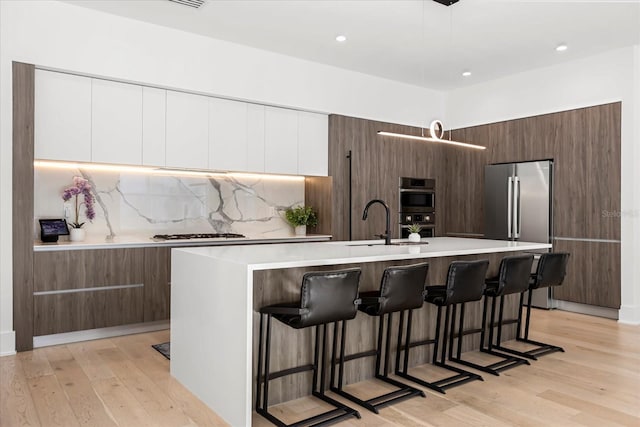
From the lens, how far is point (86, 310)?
4105 millimetres

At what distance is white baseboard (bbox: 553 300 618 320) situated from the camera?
518 centimetres

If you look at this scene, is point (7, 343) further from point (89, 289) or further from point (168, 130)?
point (168, 130)

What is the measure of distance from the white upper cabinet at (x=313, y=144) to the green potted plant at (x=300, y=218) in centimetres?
49

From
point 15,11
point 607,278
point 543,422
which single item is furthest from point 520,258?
point 15,11

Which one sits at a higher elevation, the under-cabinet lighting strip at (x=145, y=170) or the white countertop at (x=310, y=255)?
the under-cabinet lighting strip at (x=145, y=170)

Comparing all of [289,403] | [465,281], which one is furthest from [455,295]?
[289,403]

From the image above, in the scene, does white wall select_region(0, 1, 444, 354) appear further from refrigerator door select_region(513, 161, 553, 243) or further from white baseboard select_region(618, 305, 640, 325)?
Answer: white baseboard select_region(618, 305, 640, 325)

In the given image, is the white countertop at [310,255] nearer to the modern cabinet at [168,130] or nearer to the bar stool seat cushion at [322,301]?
the bar stool seat cushion at [322,301]

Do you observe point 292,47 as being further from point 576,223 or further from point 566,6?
point 576,223

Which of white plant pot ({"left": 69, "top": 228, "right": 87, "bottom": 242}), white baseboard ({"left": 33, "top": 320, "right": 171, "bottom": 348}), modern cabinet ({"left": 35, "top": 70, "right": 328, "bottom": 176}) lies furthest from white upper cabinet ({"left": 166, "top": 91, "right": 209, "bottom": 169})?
white baseboard ({"left": 33, "top": 320, "right": 171, "bottom": 348})

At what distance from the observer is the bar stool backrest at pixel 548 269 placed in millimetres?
4004

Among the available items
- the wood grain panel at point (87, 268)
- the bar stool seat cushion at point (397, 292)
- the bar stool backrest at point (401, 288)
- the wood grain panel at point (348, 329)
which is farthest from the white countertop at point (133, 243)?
the bar stool backrest at point (401, 288)

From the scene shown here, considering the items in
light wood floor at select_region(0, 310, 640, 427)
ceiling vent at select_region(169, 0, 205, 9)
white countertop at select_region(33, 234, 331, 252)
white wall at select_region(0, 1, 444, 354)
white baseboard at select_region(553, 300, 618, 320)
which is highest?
ceiling vent at select_region(169, 0, 205, 9)

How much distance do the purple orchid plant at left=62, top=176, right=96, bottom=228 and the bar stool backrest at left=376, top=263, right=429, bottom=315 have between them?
10.1 feet
